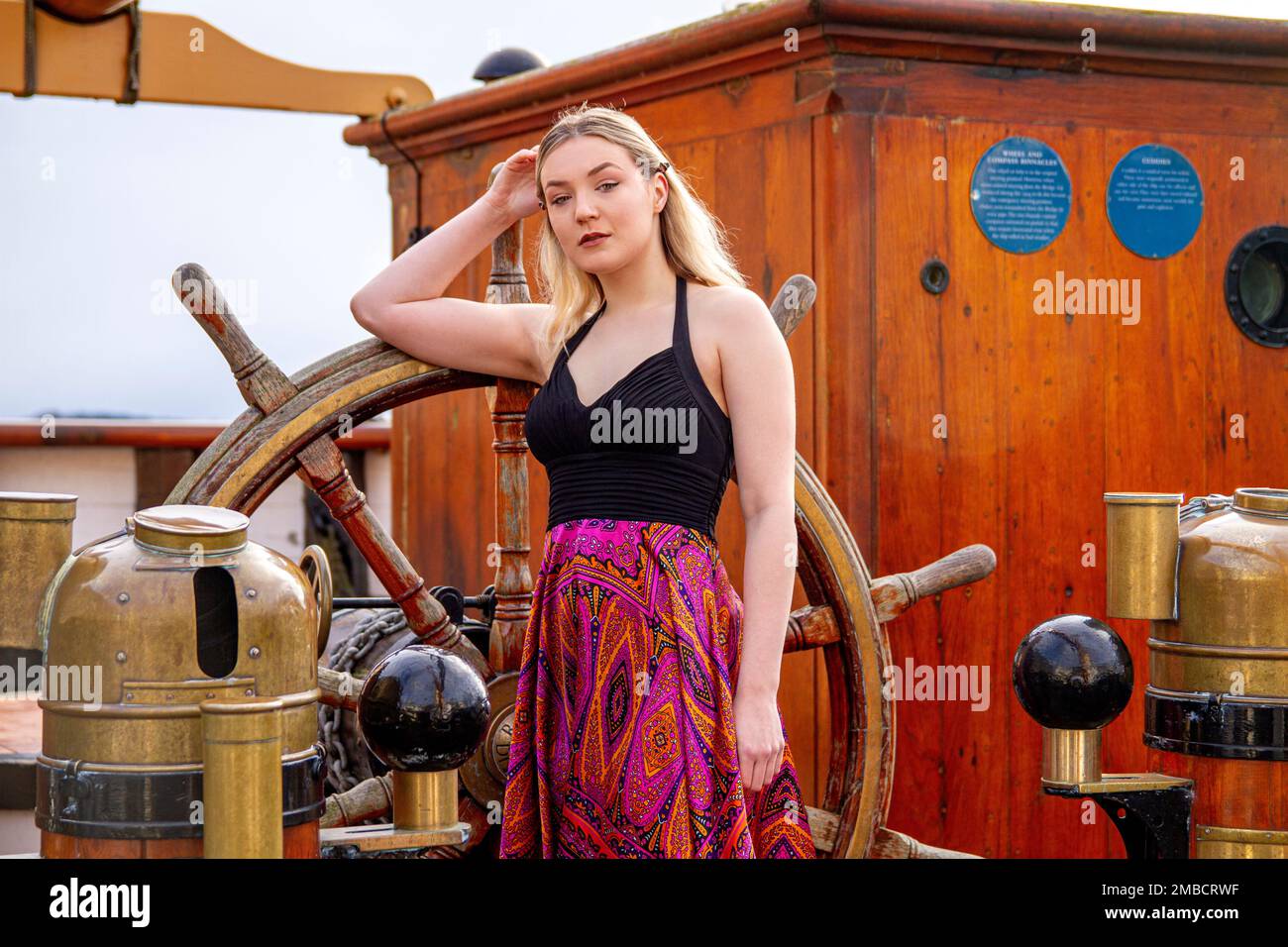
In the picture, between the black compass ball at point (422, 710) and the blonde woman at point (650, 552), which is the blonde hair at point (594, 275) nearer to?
the blonde woman at point (650, 552)

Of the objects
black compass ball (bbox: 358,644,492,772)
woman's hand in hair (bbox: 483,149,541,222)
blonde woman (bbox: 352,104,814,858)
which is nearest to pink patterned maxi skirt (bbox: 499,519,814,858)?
blonde woman (bbox: 352,104,814,858)

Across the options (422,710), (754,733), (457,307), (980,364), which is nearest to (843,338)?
(980,364)

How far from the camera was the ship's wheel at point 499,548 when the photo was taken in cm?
214

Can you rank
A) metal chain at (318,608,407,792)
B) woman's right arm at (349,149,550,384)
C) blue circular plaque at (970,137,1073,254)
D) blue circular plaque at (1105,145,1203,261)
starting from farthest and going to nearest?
blue circular plaque at (1105,145,1203,261)
blue circular plaque at (970,137,1073,254)
metal chain at (318,608,407,792)
woman's right arm at (349,149,550,384)

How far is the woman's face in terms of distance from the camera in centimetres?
189

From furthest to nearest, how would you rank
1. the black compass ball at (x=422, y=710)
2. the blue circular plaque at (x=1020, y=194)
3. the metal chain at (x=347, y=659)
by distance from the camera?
the blue circular plaque at (x=1020, y=194)
the metal chain at (x=347, y=659)
the black compass ball at (x=422, y=710)

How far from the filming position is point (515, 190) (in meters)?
2.18

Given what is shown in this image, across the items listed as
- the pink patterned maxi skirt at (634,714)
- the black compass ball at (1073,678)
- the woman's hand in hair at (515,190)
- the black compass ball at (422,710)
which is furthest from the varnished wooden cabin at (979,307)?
the black compass ball at (422,710)

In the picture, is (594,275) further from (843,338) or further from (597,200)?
(843,338)

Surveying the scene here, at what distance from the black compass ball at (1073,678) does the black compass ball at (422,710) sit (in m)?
0.74

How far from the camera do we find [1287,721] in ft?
6.55

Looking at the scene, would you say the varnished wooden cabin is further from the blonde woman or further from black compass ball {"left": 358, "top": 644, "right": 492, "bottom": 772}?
black compass ball {"left": 358, "top": 644, "right": 492, "bottom": 772}
